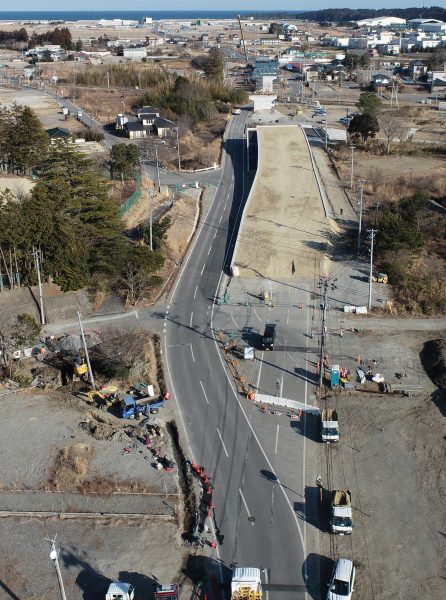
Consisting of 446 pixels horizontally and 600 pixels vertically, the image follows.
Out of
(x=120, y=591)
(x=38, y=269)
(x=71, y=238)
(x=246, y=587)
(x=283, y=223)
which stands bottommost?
(x=120, y=591)

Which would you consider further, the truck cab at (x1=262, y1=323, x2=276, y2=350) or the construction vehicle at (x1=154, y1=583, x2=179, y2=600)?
the truck cab at (x1=262, y1=323, x2=276, y2=350)

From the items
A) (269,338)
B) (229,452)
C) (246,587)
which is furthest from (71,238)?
(246,587)

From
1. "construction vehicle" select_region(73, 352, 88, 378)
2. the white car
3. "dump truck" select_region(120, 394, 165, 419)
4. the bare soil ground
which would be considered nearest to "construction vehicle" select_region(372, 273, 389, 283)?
the bare soil ground

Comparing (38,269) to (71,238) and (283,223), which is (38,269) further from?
Answer: (283,223)

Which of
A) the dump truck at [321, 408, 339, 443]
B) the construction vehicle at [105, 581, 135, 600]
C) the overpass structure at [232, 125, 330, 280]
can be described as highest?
the overpass structure at [232, 125, 330, 280]

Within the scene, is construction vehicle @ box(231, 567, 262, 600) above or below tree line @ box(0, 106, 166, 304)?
below

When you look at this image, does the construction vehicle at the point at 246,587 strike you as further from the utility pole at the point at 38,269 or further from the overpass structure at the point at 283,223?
the overpass structure at the point at 283,223

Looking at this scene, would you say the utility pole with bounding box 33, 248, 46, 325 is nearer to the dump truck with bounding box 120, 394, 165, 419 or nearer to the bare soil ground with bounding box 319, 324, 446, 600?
the dump truck with bounding box 120, 394, 165, 419
